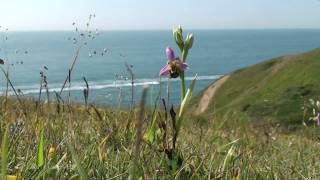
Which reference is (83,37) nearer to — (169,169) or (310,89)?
(169,169)

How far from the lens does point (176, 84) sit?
139 meters

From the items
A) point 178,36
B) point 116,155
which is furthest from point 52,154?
point 178,36

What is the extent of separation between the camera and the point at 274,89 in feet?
207

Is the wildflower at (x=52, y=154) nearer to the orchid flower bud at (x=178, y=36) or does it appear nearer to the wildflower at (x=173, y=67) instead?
the wildflower at (x=173, y=67)

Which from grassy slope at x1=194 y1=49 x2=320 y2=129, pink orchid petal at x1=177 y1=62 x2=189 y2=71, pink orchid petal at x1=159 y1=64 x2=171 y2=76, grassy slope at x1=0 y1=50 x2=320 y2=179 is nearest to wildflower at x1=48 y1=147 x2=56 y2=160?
grassy slope at x1=0 y1=50 x2=320 y2=179

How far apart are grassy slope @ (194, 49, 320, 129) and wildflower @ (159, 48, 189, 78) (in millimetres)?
46032

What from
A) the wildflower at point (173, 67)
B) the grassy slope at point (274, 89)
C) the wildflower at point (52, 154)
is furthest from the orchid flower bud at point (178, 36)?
the grassy slope at point (274, 89)

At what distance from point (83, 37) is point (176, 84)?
13524 centimetres

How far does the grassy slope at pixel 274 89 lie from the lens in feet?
175

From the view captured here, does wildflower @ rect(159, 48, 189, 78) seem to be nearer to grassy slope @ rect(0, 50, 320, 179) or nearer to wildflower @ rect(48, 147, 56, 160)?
grassy slope @ rect(0, 50, 320, 179)

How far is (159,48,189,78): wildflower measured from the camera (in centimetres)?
304

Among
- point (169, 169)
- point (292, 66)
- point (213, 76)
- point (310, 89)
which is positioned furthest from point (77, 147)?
point (213, 76)

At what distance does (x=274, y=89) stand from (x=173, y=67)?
61.5 metres

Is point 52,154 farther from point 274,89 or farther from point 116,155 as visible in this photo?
point 274,89
